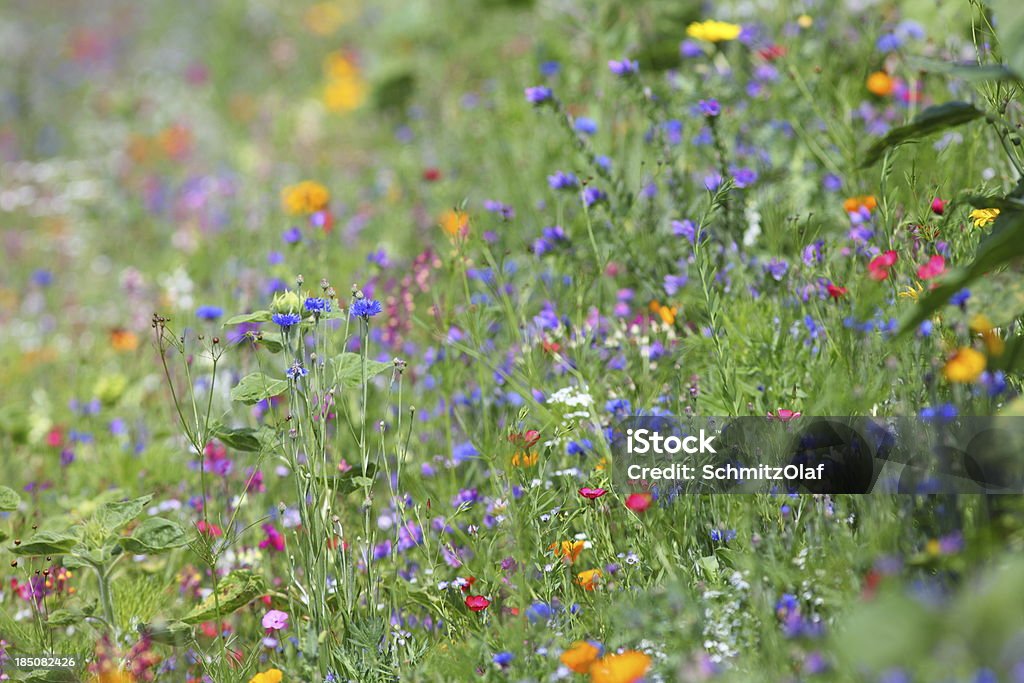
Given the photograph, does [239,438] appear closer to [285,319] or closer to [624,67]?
[285,319]

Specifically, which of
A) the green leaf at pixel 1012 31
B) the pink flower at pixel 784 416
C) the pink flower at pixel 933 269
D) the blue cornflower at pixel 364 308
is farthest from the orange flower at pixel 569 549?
the green leaf at pixel 1012 31

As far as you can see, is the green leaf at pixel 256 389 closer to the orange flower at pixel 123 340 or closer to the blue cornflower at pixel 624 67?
the blue cornflower at pixel 624 67

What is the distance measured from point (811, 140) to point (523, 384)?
4.10ft

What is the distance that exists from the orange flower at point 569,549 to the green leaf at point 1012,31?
40.3 inches

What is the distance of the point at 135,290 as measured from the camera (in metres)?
3.87

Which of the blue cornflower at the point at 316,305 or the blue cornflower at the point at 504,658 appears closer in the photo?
the blue cornflower at the point at 504,658

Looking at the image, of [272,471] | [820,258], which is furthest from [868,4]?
[272,471]

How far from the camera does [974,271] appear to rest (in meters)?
1.33

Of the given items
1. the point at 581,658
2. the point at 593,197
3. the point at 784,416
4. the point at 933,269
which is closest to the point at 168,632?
the point at 581,658

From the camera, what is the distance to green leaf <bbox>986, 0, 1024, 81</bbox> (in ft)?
4.47

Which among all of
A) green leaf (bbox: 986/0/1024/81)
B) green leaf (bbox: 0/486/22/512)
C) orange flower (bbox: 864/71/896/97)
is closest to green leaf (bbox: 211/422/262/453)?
green leaf (bbox: 0/486/22/512)

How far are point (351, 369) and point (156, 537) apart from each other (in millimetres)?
503

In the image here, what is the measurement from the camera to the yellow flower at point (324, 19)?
23.5 feet

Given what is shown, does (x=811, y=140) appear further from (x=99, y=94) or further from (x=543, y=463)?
(x=99, y=94)
